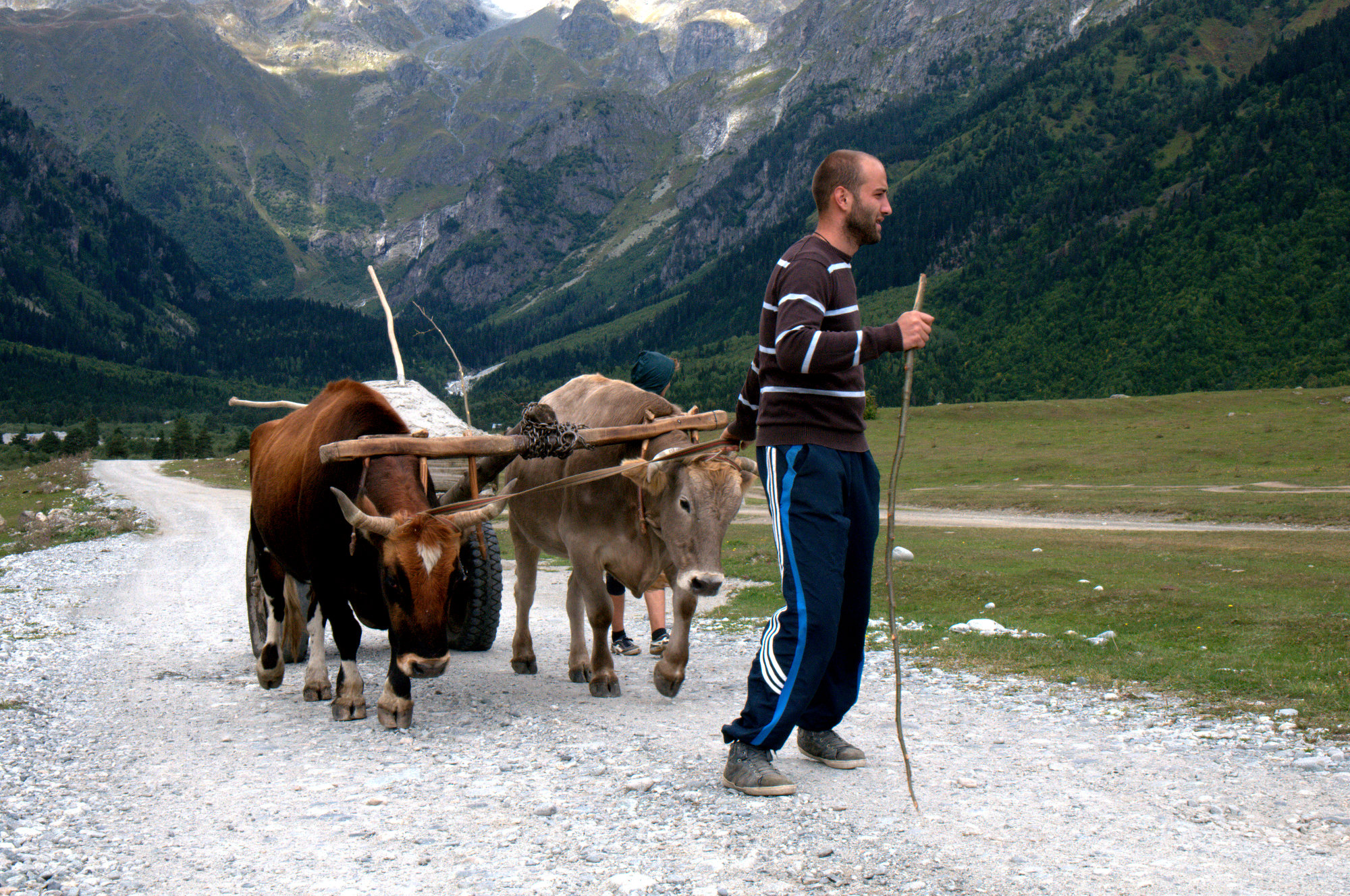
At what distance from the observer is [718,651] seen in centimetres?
1028

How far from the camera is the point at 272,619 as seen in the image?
8.85m

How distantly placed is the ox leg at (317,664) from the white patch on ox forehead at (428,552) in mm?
1980

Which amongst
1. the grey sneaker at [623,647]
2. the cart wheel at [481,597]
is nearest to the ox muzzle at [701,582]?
the cart wheel at [481,597]

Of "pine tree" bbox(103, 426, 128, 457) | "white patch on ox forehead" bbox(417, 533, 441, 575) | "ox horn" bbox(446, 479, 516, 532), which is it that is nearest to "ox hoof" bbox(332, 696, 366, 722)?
"white patch on ox forehead" bbox(417, 533, 441, 575)

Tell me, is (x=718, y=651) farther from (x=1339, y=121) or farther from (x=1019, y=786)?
(x=1339, y=121)

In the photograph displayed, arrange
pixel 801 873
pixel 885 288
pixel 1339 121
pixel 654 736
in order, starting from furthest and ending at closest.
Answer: pixel 885 288, pixel 1339 121, pixel 654 736, pixel 801 873

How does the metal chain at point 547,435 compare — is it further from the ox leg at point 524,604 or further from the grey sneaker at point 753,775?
the grey sneaker at point 753,775

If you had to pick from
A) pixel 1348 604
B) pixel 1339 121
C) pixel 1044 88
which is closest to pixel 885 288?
pixel 1044 88

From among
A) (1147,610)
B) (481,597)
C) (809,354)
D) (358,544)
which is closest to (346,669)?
(358,544)

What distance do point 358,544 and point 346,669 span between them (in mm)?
1152

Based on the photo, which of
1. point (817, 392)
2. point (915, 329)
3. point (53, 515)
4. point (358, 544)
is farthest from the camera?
point (53, 515)

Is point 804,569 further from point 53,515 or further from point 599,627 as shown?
point 53,515

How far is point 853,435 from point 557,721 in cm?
327

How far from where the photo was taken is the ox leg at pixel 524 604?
9156mm
